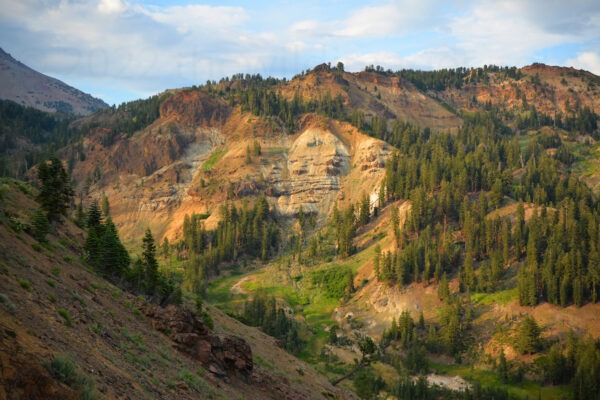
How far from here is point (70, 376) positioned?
1234 centimetres

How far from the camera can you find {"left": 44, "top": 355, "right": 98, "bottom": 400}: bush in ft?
39.5

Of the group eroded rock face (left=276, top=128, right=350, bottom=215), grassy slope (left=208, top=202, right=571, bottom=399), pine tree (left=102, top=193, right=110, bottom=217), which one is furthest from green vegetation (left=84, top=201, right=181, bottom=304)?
pine tree (left=102, top=193, right=110, bottom=217)

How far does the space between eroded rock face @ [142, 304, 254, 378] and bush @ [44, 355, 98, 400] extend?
47.3ft

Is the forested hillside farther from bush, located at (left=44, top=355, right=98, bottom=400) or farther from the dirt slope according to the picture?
bush, located at (left=44, top=355, right=98, bottom=400)

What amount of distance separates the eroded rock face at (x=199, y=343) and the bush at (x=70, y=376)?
14.4 meters

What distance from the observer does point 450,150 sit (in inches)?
6412

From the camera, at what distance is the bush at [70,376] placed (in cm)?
1205

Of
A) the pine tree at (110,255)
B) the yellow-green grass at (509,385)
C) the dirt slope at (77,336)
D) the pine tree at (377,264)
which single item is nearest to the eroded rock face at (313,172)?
the pine tree at (377,264)

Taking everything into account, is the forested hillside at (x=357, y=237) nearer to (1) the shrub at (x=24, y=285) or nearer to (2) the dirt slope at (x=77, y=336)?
(2) the dirt slope at (x=77, y=336)

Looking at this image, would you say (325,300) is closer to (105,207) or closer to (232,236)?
(232,236)

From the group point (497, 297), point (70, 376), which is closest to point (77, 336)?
point (70, 376)

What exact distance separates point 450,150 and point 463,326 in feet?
320

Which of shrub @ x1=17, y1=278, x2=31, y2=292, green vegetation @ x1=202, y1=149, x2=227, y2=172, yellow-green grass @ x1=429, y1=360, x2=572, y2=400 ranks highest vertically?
green vegetation @ x1=202, y1=149, x2=227, y2=172

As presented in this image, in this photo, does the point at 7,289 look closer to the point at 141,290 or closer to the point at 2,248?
the point at 2,248
